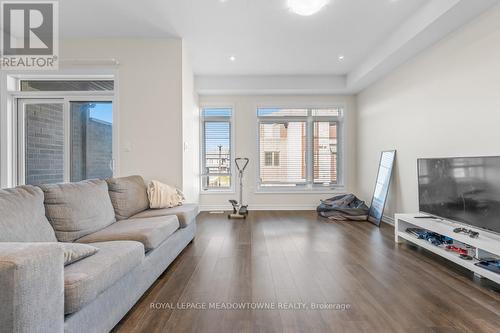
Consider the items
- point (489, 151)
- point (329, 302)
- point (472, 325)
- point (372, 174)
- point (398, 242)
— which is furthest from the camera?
point (372, 174)

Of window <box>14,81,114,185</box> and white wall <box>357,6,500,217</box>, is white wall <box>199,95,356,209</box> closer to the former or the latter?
white wall <box>357,6,500,217</box>

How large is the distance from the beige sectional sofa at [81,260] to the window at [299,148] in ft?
11.2

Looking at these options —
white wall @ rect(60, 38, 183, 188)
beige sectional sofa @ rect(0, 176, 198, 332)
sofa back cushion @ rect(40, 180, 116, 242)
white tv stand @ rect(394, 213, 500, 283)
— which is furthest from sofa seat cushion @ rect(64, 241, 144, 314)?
white tv stand @ rect(394, 213, 500, 283)

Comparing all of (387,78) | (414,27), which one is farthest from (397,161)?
(414,27)

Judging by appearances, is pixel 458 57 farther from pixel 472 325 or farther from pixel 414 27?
pixel 472 325

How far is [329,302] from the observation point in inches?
77.2

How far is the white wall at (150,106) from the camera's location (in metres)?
4.00

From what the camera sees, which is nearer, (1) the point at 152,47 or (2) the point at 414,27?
(2) the point at 414,27

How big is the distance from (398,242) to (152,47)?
4523 mm

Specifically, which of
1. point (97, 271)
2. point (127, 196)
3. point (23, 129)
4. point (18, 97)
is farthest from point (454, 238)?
point (18, 97)

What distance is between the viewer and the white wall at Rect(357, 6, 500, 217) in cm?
266

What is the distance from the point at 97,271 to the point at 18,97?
440 cm

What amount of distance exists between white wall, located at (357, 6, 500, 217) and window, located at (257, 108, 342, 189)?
41.3 inches

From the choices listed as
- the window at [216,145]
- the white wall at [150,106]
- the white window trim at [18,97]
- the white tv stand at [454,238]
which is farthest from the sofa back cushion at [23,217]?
the window at [216,145]
